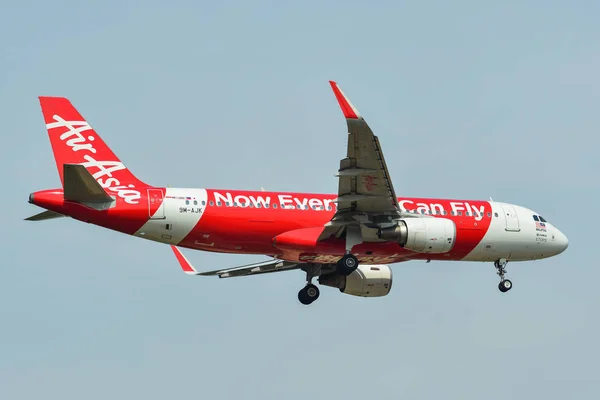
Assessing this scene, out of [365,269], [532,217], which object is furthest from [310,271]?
[532,217]

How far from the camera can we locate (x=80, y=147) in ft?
146

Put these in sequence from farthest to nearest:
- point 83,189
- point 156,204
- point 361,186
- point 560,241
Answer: point 560,241 → point 361,186 → point 156,204 → point 83,189

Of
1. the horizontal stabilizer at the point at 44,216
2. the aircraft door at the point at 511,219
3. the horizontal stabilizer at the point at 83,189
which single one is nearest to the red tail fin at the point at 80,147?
the horizontal stabilizer at the point at 83,189

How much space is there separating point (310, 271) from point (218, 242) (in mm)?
6711

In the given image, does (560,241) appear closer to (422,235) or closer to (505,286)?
(505,286)

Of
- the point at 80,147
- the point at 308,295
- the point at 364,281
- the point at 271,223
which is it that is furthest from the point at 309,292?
the point at 80,147

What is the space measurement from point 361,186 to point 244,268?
32.2 ft

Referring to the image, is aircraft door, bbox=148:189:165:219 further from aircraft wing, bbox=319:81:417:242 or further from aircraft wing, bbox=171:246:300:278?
aircraft wing, bbox=171:246:300:278

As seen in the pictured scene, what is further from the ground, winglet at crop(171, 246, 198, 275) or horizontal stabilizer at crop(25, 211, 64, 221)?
horizontal stabilizer at crop(25, 211, 64, 221)

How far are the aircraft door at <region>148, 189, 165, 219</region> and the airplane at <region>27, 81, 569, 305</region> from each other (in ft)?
0.11

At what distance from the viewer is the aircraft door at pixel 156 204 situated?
4325 cm

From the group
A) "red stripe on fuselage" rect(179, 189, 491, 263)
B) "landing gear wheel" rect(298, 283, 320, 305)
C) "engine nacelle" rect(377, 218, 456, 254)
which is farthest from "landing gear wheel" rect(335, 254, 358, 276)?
"landing gear wheel" rect(298, 283, 320, 305)

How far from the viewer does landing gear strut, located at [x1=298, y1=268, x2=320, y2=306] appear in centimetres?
4988

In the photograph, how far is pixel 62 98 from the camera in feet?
147
